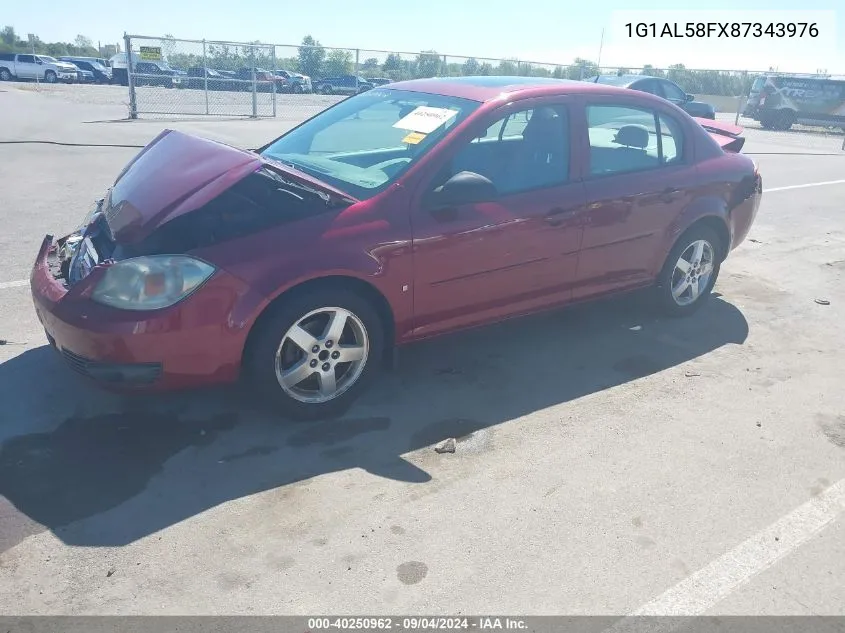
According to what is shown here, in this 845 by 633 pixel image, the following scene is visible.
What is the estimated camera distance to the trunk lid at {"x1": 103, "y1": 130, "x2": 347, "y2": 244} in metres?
3.56

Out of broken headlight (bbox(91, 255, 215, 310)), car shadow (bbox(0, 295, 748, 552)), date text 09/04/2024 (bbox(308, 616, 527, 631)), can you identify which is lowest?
date text 09/04/2024 (bbox(308, 616, 527, 631))

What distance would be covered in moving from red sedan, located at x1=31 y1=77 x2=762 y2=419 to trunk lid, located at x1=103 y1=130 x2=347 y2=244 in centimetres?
1

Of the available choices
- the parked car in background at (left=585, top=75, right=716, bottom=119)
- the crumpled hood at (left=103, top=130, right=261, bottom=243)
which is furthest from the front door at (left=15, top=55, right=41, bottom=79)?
the crumpled hood at (left=103, top=130, right=261, bottom=243)

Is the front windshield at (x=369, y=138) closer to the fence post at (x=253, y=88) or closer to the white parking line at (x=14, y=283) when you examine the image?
the white parking line at (x=14, y=283)

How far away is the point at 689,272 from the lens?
5.50 m

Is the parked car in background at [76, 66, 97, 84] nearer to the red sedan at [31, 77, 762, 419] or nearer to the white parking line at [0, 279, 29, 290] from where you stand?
the white parking line at [0, 279, 29, 290]

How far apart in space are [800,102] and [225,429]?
32.1m

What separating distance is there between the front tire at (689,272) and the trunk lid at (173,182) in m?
2.79

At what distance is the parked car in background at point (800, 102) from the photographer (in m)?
29.0

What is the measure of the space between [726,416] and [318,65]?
2019 centimetres

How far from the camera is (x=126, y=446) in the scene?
11.3 feet

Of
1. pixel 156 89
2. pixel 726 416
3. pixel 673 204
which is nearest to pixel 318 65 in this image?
pixel 156 89

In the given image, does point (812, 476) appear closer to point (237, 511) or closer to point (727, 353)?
point (727, 353)

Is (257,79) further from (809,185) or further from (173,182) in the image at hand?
(173,182)
